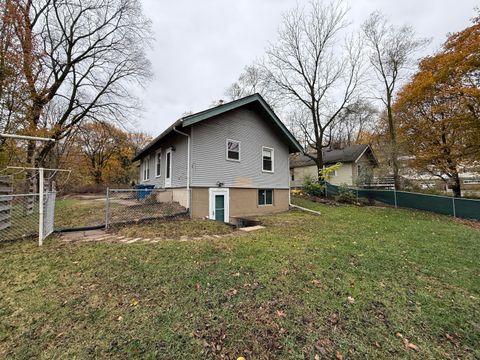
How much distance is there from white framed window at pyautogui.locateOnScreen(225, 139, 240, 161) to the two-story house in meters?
0.05

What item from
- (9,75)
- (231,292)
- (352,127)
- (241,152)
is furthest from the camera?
(352,127)

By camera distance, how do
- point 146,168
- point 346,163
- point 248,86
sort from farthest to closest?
1. point 248,86
2. point 346,163
3. point 146,168

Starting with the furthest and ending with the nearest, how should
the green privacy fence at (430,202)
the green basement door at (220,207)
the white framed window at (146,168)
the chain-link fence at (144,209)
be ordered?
the white framed window at (146,168), the green privacy fence at (430,202), the green basement door at (220,207), the chain-link fence at (144,209)

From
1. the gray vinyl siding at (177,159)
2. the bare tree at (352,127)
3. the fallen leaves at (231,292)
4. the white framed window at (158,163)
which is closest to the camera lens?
the fallen leaves at (231,292)

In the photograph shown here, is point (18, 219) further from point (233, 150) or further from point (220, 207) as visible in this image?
point (233, 150)

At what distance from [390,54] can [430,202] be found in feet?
39.6

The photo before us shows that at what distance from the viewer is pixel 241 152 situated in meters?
9.89

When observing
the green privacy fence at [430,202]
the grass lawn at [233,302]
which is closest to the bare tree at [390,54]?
the green privacy fence at [430,202]

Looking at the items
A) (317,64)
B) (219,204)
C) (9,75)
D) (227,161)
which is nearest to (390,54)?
(317,64)

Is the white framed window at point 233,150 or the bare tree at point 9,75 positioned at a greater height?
the bare tree at point 9,75

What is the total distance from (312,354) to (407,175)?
19.9m

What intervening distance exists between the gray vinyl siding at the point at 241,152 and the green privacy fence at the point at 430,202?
7735 millimetres

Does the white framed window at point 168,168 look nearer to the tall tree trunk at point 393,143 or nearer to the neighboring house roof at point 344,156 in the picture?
the neighboring house roof at point 344,156

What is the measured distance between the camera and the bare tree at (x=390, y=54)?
15.6 metres
